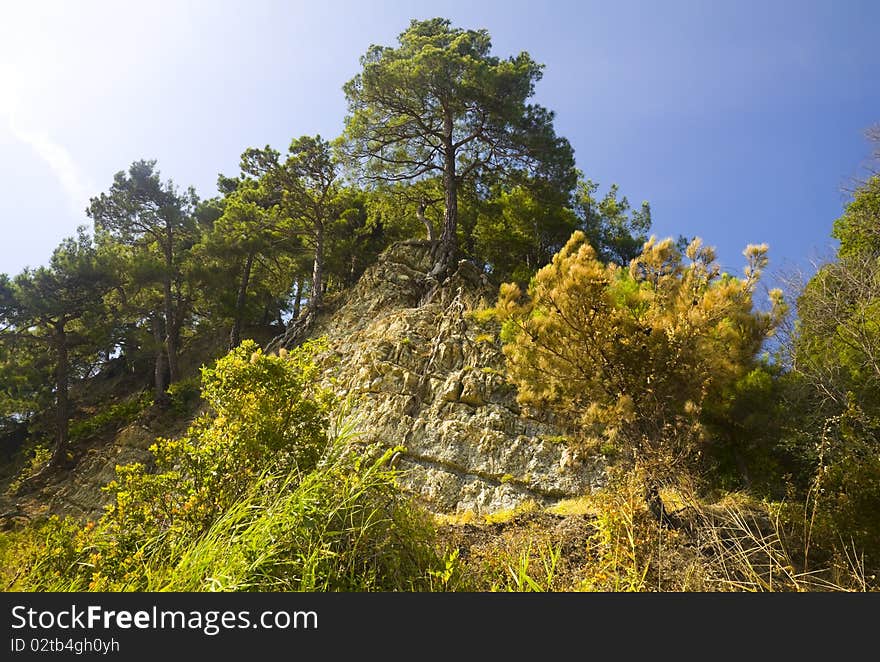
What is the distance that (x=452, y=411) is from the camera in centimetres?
988

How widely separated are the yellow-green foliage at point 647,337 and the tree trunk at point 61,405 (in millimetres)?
16428

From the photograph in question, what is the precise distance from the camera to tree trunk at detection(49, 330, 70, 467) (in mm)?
14766

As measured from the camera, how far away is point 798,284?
11.6m

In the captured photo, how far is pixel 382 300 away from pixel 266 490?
11449 mm

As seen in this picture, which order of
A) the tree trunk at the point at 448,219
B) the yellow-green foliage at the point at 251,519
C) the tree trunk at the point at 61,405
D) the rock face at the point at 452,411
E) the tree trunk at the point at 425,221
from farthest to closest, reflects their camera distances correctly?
1. the tree trunk at the point at 425,221
2. the tree trunk at the point at 448,219
3. the tree trunk at the point at 61,405
4. the rock face at the point at 452,411
5. the yellow-green foliage at the point at 251,519

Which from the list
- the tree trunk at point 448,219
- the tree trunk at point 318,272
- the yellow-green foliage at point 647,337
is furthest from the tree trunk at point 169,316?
the yellow-green foliage at point 647,337

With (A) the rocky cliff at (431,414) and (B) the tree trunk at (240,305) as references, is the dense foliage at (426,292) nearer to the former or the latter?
(B) the tree trunk at (240,305)

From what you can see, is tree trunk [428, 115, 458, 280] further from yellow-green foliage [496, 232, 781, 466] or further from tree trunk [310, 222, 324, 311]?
yellow-green foliage [496, 232, 781, 466]

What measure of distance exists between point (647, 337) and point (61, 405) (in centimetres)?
1836

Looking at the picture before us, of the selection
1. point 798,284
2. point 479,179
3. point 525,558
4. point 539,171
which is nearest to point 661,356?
point 525,558

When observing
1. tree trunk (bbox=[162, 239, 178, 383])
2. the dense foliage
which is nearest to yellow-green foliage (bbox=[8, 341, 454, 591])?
the dense foliage

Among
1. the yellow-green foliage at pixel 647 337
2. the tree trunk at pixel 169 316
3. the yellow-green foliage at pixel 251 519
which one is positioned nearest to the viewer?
the yellow-green foliage at pixel 251 519

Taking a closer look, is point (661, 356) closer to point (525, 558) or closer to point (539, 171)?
point (525, 558)

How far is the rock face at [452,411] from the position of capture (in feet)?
27.5
